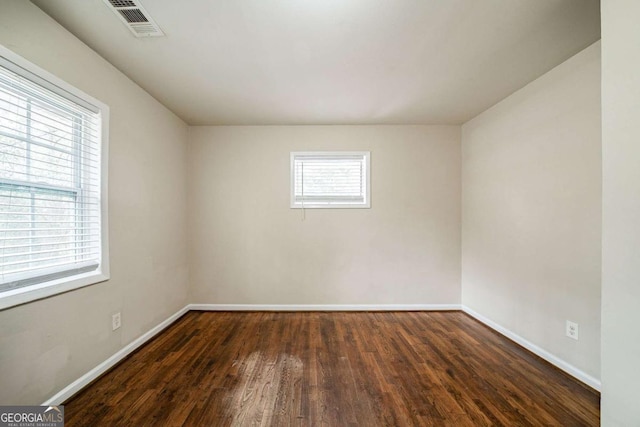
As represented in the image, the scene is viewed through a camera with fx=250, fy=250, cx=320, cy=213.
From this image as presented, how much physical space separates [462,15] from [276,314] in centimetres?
342

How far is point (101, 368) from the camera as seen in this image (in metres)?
1.96

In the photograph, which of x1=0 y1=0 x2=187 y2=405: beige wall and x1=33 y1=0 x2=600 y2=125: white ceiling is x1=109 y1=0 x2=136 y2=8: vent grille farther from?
x1=0 y1=0 x2=187 y2=405: beige wall

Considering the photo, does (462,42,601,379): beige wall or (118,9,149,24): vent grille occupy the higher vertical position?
(118,9,149,24): vent grille

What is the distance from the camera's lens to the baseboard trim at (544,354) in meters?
1.85

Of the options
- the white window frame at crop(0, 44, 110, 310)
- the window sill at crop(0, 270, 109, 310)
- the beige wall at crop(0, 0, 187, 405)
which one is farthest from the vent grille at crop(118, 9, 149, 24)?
the window sill at crop(0, 270, 109, 310)

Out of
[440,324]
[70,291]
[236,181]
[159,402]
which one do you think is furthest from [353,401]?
[236,181]

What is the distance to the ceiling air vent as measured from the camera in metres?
1.49

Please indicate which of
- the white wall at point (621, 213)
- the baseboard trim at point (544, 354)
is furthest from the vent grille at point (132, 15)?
the baseboard trim at point (544, 354)

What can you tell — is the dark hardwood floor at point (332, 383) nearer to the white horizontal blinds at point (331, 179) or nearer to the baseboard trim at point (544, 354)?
the baseboard trim at point (544, 354)

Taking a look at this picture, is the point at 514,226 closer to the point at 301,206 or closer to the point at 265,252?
the point at 301,206

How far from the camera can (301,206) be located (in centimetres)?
343

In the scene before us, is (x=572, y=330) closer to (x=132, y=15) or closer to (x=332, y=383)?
(x=332, y=383)

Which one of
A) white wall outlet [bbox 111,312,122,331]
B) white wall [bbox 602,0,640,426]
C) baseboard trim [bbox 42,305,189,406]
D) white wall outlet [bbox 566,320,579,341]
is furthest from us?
white wall outlet [bbox 111,312,122,331]

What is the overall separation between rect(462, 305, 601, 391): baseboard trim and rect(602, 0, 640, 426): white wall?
34.1 inches
